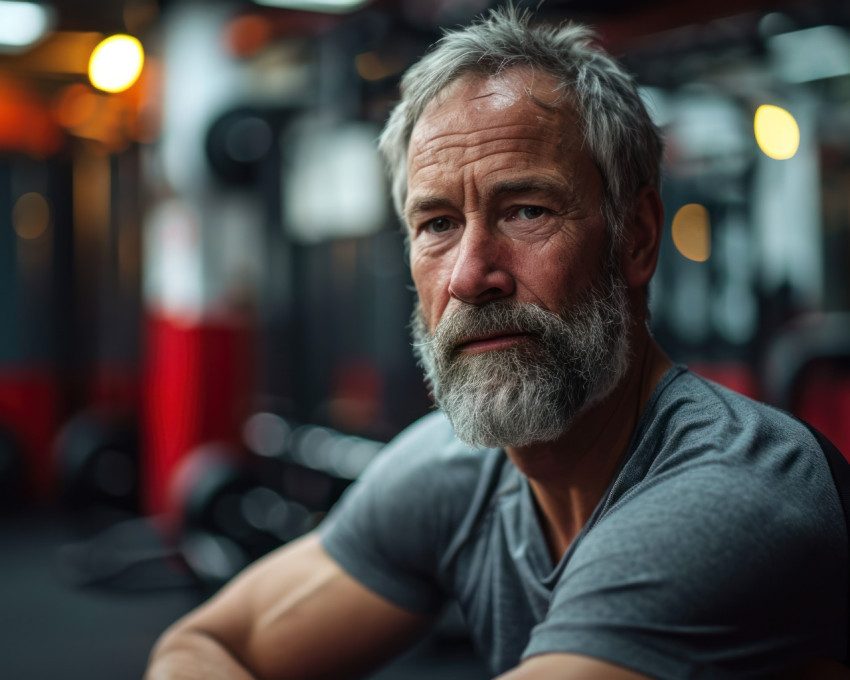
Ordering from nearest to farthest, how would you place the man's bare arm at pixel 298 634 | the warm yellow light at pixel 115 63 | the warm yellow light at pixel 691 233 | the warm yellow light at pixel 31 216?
1. the man's bare arm at pixel 298 634
2. the warm yellow light at pixel 115 63
3. the warm yellow light at pixel 691 233
4. the warm yellow light at pixel 31 216

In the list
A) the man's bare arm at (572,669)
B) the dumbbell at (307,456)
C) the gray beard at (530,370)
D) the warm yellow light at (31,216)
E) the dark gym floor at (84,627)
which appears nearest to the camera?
the man's bare arm at (572,669)

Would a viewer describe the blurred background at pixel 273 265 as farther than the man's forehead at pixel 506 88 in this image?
Yes

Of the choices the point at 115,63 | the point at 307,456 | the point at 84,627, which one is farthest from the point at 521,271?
the point at 115,63

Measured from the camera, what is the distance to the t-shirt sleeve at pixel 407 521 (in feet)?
3.63

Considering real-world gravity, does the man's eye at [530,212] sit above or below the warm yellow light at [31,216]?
below

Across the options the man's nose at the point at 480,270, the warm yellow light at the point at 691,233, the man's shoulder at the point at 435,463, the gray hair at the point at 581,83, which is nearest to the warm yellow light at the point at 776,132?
the warm yellow light at the point at 691,233

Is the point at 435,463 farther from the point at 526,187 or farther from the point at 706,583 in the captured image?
the point at 706,583

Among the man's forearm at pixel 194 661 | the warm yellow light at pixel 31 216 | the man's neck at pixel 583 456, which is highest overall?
the warm yellow light at pixel 31 216

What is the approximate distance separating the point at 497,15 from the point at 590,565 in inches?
28.1

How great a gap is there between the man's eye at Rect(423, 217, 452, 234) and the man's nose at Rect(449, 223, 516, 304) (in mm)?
67

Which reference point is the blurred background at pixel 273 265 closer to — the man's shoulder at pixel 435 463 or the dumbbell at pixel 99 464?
the dumbbell at pixel 99 464

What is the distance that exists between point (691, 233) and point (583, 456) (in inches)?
122

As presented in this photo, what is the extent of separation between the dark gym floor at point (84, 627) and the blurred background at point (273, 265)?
0.01 meters

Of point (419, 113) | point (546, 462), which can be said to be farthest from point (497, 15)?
point (546, 462)
